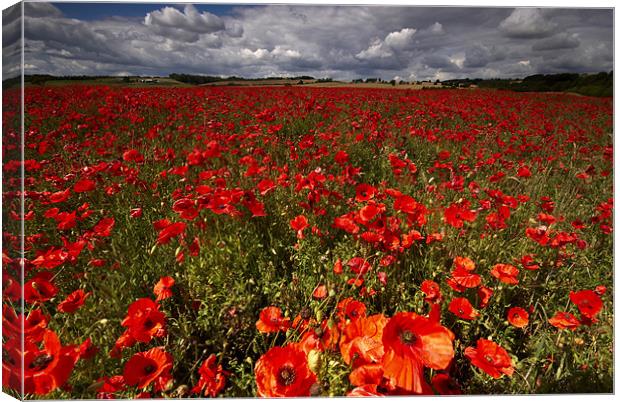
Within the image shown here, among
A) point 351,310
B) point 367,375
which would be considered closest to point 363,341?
point 367,375

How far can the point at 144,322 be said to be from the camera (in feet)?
4.22

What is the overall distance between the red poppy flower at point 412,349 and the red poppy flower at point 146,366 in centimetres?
76

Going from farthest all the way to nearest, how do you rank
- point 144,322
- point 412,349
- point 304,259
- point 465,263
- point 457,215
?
point 457,215
point 304,259
point 465,263
point 144,322
point 412,349

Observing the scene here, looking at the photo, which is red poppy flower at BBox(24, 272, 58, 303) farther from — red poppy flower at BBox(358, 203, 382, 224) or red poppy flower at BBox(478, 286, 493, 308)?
red poppy flower at BBox(478, 286, 493, 308)

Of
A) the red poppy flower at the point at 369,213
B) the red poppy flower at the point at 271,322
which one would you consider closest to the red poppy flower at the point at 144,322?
the red poppy flower at the point at 271,322

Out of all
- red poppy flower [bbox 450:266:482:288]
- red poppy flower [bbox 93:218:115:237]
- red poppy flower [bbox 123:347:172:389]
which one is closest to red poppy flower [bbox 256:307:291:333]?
red poppy flower [bbox 123:347:172:389]

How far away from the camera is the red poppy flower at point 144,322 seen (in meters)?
1.25

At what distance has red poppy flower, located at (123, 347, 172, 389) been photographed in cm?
123

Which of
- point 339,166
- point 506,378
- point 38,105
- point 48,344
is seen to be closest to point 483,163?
point 339,166

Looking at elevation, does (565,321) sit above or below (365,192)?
below

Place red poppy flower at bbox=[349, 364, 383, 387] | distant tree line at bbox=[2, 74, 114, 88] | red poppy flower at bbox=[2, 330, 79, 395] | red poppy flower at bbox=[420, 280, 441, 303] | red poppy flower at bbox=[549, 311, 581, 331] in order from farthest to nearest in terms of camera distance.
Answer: distant tree line at bbox=[2, 74, 114, 88] < red poppy flower at bbox=[420, 280, 441, 303] < red poppy flower at bbox=[549, 311, 581, 331] < red poppy flower at bbox=[349, 364, 383, 387] < red poppy flower at bbox=[2, 330, 79, 395]

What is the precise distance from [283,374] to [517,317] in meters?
1.10

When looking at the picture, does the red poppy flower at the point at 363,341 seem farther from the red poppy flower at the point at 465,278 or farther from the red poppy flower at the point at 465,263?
the red poppy flower at the point at 465,263

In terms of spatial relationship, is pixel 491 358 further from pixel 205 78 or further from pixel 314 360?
pixel 205 78
